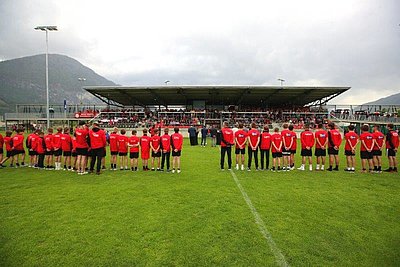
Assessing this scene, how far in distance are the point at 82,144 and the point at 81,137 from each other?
270 millimetres

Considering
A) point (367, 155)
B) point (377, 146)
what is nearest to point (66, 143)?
point (367, 155)

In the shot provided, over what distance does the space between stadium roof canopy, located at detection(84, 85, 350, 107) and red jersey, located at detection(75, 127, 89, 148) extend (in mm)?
24863

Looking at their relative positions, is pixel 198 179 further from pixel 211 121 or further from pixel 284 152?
pixel 211 121

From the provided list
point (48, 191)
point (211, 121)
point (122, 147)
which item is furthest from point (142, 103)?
point (48, 191)

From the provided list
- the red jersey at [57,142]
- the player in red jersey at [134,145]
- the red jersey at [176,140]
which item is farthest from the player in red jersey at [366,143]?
the red jersey at [57,142]

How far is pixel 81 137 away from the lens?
32.1ft

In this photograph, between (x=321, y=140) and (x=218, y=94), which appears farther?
(x=218, y=94)

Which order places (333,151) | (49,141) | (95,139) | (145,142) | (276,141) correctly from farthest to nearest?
(49,141)
(145,142)
(333,151)
(276,141)
(95,139)

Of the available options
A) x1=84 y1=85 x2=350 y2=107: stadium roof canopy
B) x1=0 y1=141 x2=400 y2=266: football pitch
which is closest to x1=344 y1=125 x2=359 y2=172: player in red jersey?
x1=0 y1=141 x2=400 y2=266: football pitch

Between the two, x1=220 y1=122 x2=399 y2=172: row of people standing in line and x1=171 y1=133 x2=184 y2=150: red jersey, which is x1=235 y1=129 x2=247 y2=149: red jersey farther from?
x1=171 y1=133 x2=184 y2=150: red jersey

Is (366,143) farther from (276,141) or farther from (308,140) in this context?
(276,141)

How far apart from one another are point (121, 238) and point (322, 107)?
4074 cm

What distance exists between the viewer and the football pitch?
388 centimetres

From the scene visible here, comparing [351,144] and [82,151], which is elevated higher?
[351,144]
